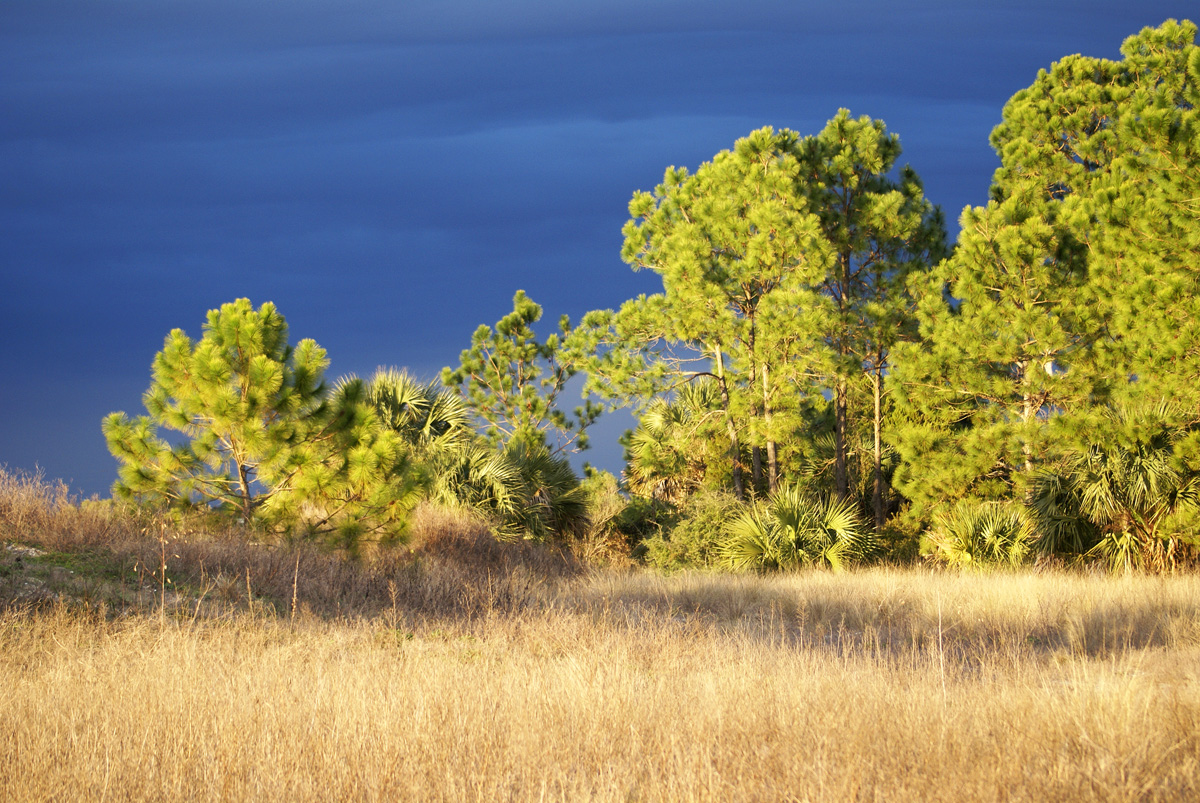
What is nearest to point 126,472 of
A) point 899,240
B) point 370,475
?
point 370,475

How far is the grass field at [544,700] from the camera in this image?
152 inches

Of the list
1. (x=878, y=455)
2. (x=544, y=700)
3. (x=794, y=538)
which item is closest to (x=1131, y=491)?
(x=794, y=538)

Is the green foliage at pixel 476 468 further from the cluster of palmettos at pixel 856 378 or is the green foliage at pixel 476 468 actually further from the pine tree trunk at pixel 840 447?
the pine tree trunk at pixel 840 447

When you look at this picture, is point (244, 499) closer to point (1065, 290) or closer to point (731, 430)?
point (731, 430)

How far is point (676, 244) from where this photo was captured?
802 inches

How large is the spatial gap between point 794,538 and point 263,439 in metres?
10.2

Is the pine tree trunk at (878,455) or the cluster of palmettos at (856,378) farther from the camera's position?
the pine tree trunk at (878,455)

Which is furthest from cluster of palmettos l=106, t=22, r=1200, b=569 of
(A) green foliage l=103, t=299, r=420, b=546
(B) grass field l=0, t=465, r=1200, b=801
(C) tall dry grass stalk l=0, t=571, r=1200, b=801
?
(C) tall dry grass stalk l=0, t=571, r=1200, b=801

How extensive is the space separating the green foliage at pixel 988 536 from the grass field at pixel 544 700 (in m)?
6.10

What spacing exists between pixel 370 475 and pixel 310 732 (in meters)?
8.80

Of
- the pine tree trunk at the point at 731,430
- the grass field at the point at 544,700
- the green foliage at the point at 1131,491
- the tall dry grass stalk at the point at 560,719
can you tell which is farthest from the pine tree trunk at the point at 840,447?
the tall dry grass stalk at the point at 560,719

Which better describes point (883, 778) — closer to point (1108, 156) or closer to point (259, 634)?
point (259, 634)

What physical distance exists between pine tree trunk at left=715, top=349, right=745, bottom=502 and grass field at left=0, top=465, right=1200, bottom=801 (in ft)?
35.1

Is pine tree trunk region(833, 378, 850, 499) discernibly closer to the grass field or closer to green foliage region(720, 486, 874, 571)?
green foliage region(720, 486, 874, 571)
